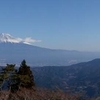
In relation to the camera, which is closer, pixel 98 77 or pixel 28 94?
pixel 28 94

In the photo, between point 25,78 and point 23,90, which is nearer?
point 23,90

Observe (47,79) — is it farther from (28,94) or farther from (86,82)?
(28,94)

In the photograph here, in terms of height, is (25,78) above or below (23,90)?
above

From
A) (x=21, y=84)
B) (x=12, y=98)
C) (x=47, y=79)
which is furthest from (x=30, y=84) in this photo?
(x=47, y=79)

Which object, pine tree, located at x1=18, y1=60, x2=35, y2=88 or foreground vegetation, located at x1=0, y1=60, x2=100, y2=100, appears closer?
foreground vegetation, located at x1=0, y1=60, x2=100, y2=100

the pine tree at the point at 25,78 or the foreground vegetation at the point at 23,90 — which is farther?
the pine tree at the point at 25,78

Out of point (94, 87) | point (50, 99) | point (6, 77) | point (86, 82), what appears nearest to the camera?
point (50, 99)

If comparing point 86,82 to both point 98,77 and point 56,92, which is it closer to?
point 98,77

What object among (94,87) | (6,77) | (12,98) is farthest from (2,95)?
(94,87)

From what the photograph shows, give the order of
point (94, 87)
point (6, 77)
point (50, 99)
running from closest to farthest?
point (50, 99) → point (6, 77) → point (94, 87)

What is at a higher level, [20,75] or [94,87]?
[20,75]
